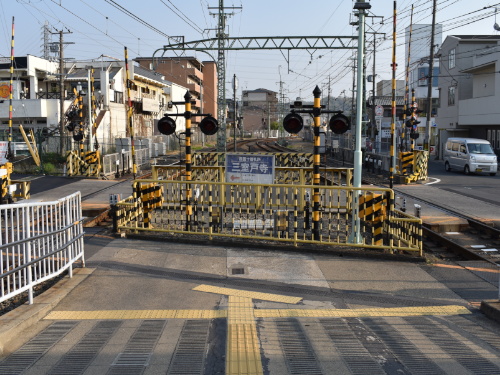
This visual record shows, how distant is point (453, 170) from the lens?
32.9 m

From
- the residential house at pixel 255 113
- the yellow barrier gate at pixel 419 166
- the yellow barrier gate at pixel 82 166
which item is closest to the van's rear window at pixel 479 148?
the yellow barrier gate at pixel 419 166

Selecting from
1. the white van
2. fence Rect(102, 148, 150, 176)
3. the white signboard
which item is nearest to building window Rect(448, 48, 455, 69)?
the white van

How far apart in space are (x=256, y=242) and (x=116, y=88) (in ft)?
127

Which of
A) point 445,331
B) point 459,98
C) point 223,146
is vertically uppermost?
point 459,98

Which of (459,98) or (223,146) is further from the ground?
(459,98)

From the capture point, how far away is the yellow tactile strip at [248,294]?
7.48m

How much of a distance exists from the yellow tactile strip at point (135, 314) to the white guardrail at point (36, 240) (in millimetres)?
501

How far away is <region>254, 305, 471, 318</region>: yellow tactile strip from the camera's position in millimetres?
6805

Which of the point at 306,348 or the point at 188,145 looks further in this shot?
the point at 188,145

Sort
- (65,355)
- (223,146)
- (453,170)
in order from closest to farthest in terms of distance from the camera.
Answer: (65,355) → (223,146) → (453,170)

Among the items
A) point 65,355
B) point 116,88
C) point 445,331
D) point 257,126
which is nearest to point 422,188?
point 445,331

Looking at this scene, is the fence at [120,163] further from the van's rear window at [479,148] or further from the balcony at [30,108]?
the van's rear window at [479,148]

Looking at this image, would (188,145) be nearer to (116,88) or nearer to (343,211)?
(343,211)

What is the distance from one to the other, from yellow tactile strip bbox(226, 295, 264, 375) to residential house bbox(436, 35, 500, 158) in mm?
34957
